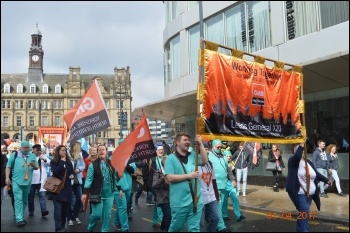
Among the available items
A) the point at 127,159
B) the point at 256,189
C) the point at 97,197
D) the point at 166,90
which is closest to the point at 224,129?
the point at 127,159

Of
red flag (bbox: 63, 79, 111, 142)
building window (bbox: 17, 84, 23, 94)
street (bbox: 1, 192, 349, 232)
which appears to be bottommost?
street (bbox: 1, 192, 349, 232)

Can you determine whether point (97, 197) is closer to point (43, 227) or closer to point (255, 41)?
point (43, 227)

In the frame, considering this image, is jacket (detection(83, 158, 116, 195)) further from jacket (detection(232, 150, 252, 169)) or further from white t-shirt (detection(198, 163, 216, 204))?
jacket (detection(232, 150, 252, 169))

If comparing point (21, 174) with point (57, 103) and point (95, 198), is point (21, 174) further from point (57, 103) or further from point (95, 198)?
point (57, 103)

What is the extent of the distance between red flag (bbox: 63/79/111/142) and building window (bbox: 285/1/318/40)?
8602mm

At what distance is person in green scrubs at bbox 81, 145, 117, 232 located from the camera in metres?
7.64

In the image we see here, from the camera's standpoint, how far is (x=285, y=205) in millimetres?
11102

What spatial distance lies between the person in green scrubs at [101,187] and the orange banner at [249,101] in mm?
2387

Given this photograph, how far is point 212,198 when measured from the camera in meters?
6.76

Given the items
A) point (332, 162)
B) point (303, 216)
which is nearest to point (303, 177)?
point (303, 216)

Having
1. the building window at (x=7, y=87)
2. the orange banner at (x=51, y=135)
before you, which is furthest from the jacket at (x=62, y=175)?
the building window at (x=7, y=87)

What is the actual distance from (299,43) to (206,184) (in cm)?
951

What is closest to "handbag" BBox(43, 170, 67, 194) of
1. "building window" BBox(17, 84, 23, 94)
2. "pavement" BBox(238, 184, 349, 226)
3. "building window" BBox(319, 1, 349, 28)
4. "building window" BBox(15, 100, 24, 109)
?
"pavement" BBox(238, 184, 349, 226)

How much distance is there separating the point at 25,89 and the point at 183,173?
113739 millimetres
